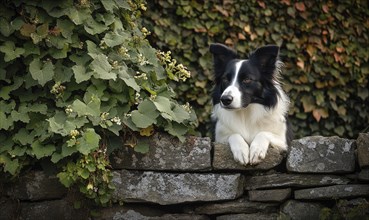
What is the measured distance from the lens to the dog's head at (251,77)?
4.69 metres

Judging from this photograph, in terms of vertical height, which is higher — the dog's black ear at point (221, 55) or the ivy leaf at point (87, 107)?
the dog's black ear at point (221, 55)

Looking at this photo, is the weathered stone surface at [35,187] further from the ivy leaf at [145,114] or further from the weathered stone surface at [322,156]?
the weathered stone surface at [322,156]

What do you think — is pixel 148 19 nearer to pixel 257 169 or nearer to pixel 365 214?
pixel 257 169

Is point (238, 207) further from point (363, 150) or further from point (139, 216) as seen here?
point (363, 150)

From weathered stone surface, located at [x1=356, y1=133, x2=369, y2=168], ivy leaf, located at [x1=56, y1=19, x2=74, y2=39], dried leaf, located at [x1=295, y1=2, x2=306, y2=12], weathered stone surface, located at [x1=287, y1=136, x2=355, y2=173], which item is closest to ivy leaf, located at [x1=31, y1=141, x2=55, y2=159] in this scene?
ivy leaf, located at [x1=56, y1=19, x2=74, y2=39]

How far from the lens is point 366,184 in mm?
4402

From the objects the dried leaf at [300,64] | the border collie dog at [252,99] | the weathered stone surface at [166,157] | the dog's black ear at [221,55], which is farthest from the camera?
the dried leaf at [300,64]

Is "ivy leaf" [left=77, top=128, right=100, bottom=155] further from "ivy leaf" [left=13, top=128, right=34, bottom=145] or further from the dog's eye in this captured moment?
the dog's eye

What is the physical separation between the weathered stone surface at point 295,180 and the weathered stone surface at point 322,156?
5cm

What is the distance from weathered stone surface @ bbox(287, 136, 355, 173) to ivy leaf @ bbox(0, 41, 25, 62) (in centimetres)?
210

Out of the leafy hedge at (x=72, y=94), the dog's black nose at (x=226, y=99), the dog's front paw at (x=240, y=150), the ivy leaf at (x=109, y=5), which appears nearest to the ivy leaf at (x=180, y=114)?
the leafy hedge at (x=72, y=94)

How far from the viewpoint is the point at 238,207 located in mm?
4488

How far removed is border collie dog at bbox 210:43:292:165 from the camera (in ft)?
15.2

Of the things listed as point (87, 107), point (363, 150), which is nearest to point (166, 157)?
point (87, 107)
